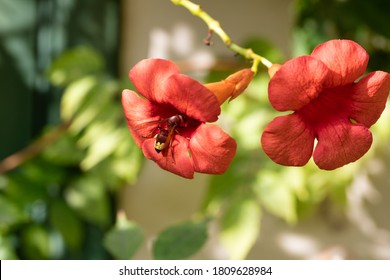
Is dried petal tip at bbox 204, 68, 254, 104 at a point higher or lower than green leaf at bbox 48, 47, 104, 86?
higher

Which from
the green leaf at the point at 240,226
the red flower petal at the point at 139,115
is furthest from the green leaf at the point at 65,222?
the red flower petal at the point at 139,115

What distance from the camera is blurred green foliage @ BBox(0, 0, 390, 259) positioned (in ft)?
4.18

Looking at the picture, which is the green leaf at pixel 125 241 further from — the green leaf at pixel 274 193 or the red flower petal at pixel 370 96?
the green leaf at pixel 274 193

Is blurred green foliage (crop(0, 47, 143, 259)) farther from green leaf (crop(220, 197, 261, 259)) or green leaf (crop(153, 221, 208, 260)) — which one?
green leaf (crop(153, 221, 208, 260))

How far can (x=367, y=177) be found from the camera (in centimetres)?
168

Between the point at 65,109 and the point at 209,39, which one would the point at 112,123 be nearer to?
the point at 65,109

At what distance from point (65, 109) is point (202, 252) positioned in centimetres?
57

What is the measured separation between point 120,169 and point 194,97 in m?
1.02

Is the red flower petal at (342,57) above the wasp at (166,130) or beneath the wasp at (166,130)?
above

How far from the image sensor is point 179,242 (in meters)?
0.67

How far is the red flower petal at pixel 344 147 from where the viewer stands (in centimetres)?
48

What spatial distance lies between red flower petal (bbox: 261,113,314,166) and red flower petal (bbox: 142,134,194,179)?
0.20 ft

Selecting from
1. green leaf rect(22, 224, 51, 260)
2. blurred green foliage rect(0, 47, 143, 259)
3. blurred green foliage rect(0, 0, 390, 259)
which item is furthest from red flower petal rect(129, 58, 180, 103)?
green leaf rect(22, 224, 51, 260)
